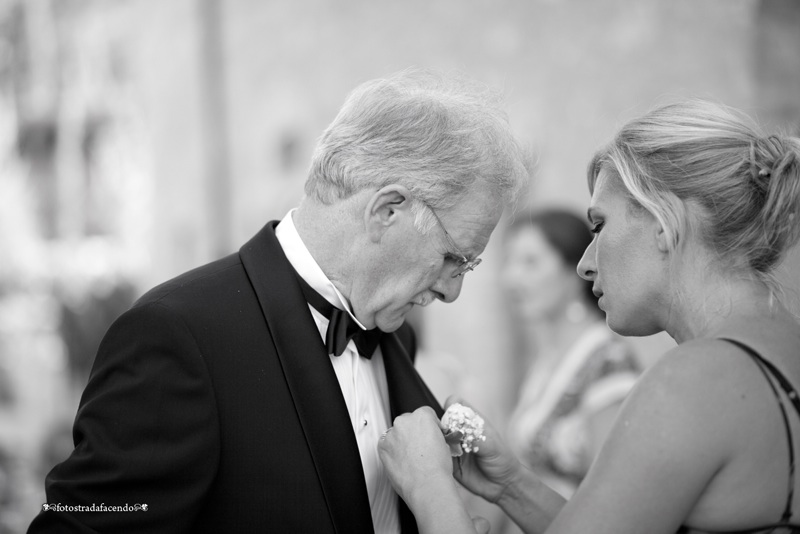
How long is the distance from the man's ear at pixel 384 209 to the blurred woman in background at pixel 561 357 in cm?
182

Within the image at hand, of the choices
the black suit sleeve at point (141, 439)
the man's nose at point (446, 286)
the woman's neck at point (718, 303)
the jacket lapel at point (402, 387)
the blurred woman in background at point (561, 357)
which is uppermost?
the woman's neck at point (718, 303)

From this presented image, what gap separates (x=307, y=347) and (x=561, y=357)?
2.18m

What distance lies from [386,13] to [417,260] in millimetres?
3011

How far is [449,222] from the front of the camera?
2004 millimetres

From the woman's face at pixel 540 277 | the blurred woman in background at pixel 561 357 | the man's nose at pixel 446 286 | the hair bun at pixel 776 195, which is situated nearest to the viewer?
the hair bun at pixel 776 195

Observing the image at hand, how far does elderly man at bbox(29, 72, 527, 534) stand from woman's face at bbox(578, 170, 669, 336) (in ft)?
0.94

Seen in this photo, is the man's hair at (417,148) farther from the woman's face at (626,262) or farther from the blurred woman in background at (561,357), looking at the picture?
the blurred woman in background at (561,357)

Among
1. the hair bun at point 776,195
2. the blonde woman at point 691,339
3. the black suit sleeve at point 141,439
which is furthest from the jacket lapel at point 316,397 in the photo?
the hair bun at point 776,195

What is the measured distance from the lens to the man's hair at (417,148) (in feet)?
6.40

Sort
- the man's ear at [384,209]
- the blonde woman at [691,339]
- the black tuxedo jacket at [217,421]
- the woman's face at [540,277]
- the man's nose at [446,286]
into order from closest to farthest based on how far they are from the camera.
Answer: the blonde woman at [691,339] < the black tuxedo jacket at [217,421] < the man's ear at [384,209] < the man's nose at [446,286] < the woman's face at [540,277]

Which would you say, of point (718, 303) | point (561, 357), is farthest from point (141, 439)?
point (561, 357)

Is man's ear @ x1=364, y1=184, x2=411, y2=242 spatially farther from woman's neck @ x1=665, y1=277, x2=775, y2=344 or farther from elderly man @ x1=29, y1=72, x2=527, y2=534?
woman's neck @ x1=665, y1=277, x2=775, y2=344

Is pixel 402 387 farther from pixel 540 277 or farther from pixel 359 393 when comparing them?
pixel 540 277

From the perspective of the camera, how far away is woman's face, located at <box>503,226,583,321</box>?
13.0ft
